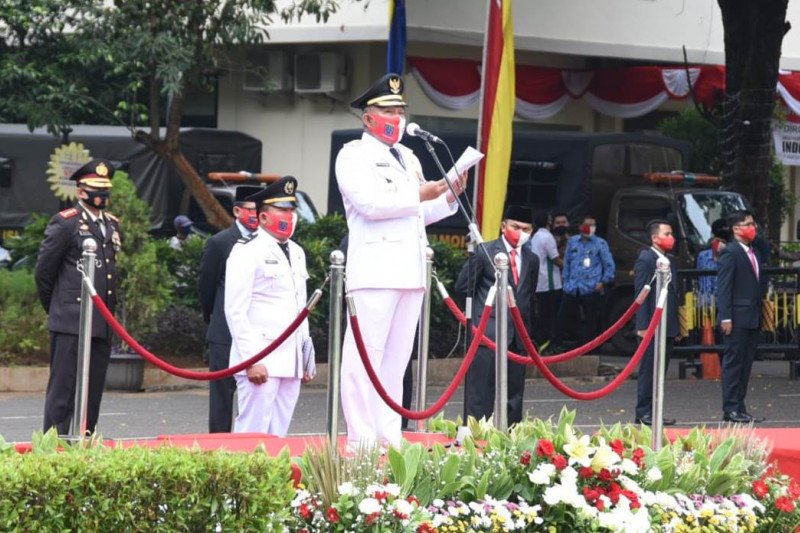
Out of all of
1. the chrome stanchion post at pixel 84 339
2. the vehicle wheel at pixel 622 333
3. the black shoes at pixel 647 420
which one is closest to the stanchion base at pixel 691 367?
the vehicle wheel at pixel 622 333

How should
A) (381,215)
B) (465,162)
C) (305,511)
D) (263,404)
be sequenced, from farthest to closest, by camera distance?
1. (263,404)
2. (381,215)
3. (465,162)
4. (305,511)

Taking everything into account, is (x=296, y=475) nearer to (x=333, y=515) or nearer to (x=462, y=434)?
(x=333, y=515)

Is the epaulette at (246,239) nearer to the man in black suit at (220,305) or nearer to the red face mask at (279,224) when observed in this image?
the red face mask at (279,224)

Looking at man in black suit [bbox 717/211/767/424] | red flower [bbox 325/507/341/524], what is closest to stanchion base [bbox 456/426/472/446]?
red flower [bbox 325/507/341/524]

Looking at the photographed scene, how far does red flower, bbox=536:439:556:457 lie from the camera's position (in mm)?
7906

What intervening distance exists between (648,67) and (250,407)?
75.1ft

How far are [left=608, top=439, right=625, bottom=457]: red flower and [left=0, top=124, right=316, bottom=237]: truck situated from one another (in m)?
20.1

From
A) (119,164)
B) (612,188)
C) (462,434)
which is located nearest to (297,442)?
(462,434)

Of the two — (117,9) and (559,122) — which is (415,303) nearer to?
(117,9)

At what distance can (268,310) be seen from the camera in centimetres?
1014

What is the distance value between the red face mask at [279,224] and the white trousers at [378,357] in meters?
1.48

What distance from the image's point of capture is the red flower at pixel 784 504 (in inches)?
328

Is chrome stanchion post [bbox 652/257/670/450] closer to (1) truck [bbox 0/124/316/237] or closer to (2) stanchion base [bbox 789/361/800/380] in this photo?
(2) stanchion base [bbox 789/361/800/380]

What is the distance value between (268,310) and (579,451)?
2.77 m
